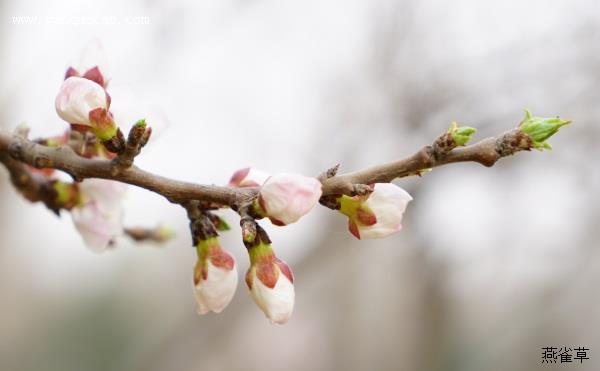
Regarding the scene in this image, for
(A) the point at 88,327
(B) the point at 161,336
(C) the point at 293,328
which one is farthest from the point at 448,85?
(A) the point at 88,327

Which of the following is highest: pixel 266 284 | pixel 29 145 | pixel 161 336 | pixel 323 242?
pixel 323 242

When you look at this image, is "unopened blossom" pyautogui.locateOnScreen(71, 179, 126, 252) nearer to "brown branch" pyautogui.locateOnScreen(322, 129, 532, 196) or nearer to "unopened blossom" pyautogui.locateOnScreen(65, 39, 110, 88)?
"unopened blossom" pyautogui.locateOnScreen(65, 39, 110, 88)

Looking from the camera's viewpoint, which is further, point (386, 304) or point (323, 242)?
point (386, 304)

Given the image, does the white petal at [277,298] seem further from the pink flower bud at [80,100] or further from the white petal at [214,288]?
the pink flower bud at [80,100]

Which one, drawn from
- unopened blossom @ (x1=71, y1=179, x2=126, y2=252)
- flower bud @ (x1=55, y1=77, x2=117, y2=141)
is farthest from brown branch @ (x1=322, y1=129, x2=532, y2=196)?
unopened blossom @ (x1=71, y1=179, x2=126, y2=252)

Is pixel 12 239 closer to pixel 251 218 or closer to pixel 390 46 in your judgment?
pixel 390 46

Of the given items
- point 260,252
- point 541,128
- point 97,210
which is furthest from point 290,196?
point 97,210
